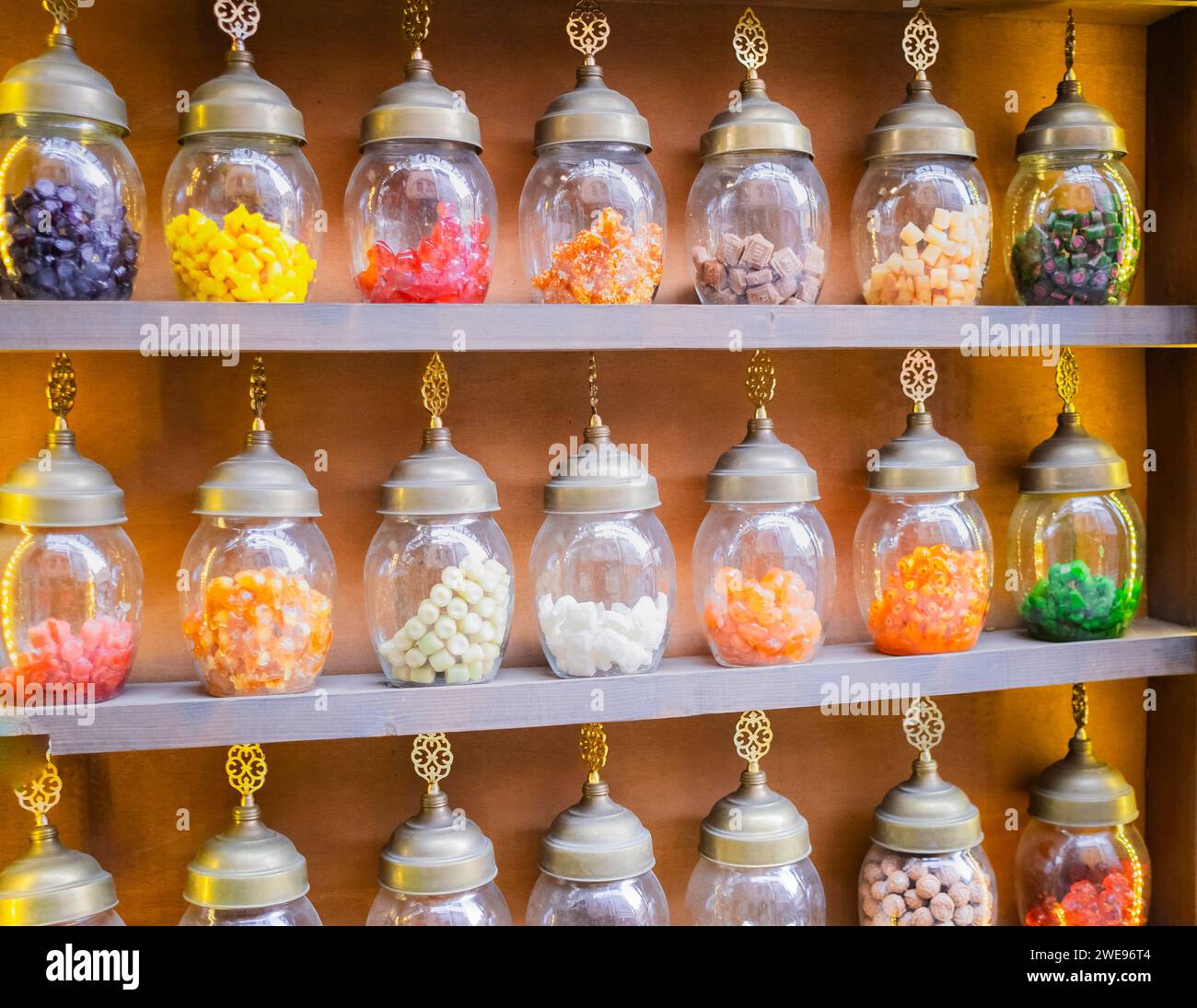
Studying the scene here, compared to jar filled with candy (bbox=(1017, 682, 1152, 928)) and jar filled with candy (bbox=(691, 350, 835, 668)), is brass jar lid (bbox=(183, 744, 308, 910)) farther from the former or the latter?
jar filled with candy (bbox=(1017, 682, 1152, 928))

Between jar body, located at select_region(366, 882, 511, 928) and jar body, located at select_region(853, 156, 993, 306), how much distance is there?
987 mm

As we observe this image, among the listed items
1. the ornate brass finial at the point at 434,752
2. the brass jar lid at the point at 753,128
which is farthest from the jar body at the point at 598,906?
the brass jar lid at the point at 753,128

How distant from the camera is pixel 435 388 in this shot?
4.94 ft

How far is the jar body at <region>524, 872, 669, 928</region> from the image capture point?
1427 millimetres

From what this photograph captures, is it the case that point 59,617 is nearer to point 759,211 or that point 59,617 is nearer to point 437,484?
point 437,484

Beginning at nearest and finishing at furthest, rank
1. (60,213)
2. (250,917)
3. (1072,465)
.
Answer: (60,213), (250,917), (1072,465)

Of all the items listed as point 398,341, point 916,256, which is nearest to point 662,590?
point 398,341

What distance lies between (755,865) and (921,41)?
4.12 feet

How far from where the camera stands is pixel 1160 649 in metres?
1.58

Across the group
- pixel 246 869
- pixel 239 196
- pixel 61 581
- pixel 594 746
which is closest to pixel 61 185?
pixel 239 196

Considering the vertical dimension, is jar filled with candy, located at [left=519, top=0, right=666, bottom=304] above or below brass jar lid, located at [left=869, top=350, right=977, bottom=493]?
above

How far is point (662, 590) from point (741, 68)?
810 millimetres

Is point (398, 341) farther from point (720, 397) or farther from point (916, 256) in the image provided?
point (916, 256)

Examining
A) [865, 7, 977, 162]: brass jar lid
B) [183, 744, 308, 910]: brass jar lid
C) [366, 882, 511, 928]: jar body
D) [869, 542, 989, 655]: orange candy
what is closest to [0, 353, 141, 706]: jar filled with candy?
[183, 744, 308, 910]: brass jar lid
